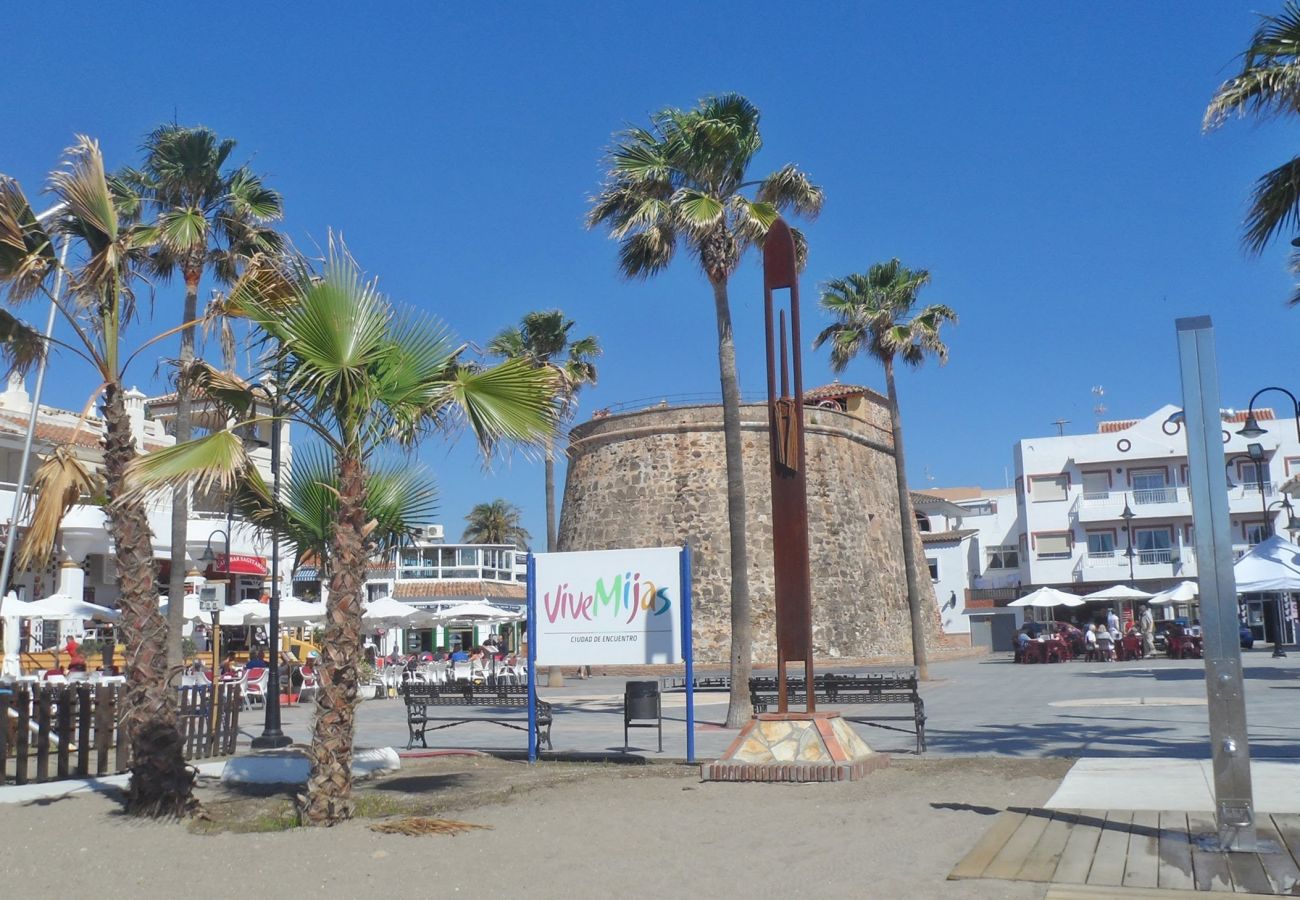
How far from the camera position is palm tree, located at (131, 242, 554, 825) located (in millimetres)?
8289

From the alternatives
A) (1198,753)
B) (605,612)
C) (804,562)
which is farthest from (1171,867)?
(605,612)

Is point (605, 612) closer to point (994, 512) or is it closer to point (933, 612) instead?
point (933, 612)

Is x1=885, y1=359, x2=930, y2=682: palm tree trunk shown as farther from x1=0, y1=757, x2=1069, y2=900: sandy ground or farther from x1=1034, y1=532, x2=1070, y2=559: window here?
x1=1034, y1=532, x2=1070, y2=559: window

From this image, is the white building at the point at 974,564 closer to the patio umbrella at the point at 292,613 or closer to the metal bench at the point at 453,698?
the patio umbrella at the point at 292,613

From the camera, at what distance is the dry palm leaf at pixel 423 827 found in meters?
7.98

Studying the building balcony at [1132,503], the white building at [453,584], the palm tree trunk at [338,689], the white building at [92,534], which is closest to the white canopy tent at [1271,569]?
the white building at [92,534]

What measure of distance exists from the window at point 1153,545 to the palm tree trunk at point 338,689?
49.0 m

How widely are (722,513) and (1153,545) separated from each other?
25.2 meters

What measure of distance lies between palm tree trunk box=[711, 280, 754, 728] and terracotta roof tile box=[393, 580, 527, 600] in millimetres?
43642

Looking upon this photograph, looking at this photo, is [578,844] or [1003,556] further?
[1003,556]

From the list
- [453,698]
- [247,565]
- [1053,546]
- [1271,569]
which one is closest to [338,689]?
[453,698]

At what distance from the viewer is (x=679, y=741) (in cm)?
1453

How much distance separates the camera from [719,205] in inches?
665

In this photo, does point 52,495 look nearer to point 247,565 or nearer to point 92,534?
point 92,534
